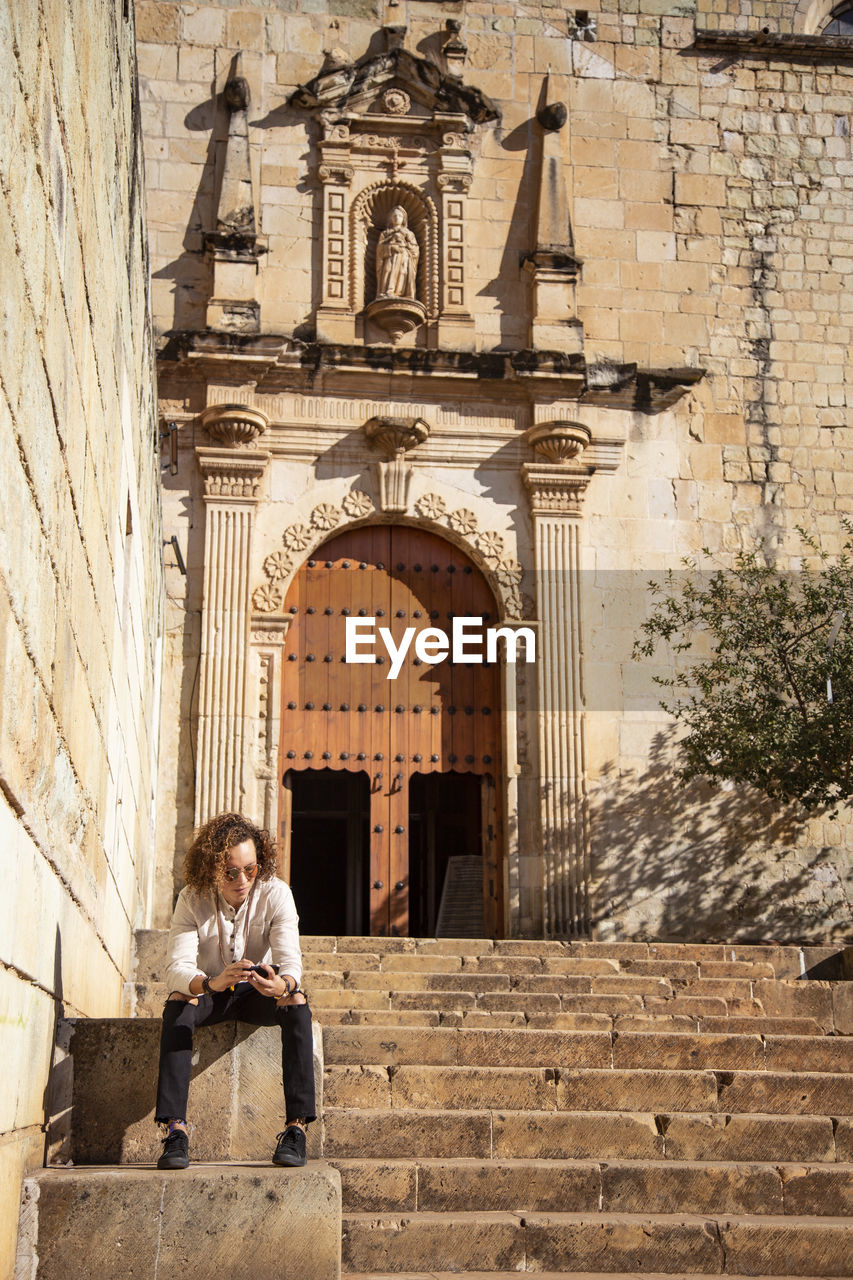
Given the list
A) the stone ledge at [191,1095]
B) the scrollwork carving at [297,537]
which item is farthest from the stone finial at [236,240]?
the stone ledge at [191,1095]

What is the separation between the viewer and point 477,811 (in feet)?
53.8

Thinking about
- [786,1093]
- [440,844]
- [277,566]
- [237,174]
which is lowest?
[786,1093]

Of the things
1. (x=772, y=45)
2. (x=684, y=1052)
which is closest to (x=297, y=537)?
(x=684, y=1052)

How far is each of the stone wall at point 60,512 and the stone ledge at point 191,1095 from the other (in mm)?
235

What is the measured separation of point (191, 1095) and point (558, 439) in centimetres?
863

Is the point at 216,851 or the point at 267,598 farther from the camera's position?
the point at 267,598

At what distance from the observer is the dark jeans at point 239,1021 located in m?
4.30

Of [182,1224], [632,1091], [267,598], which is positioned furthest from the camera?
[267,598]

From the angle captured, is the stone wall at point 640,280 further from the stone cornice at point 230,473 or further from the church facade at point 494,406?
the stone cornice at point 230,473

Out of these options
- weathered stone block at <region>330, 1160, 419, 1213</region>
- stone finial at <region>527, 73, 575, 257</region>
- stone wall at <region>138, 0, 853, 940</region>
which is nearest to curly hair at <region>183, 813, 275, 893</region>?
weathered stone block at <region>330, 1160, 419, 1213</region>

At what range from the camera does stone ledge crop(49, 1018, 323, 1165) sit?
4480mm

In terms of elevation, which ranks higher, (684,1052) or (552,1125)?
(684,1052)

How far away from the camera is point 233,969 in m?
4.38

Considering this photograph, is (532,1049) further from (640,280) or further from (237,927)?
(640,280)
